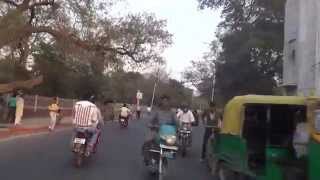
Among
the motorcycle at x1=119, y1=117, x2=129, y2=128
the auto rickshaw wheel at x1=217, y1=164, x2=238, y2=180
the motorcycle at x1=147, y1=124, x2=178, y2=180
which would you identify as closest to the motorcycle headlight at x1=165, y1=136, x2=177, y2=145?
the motorcycle at x1=147, y1=124, x2=178, y2=180

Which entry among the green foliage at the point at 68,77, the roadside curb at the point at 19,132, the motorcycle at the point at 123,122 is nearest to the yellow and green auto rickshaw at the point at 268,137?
the roadside curb at the point at 19,132

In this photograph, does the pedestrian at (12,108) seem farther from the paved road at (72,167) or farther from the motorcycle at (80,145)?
the motorcycle at (80,145)

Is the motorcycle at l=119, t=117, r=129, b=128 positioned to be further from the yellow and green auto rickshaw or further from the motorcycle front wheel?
the yellow and green auto rickshaw

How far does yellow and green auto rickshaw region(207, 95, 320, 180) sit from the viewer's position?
10242 mm

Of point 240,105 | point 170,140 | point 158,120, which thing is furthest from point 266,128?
point 158,120

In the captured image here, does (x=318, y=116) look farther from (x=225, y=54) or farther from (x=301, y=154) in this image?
(x=225, y=54)

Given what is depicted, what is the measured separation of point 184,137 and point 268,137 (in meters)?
8.50

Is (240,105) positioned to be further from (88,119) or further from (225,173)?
(88,119)

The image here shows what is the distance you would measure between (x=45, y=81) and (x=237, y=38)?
16589 millimetres

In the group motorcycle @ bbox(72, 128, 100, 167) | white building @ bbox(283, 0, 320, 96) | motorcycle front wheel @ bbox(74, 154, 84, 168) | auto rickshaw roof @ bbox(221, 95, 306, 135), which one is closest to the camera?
auto rickshaw roof @ bbox(221, 95, 306, 135)

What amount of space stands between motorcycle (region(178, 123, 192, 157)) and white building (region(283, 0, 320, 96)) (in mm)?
12759

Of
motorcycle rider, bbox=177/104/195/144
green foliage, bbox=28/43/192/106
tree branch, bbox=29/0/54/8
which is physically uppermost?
tree branch, bbox=29/0/54/8

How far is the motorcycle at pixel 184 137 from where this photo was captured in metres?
20.3

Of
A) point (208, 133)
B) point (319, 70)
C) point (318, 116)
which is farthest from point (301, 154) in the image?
point (319, 70)
